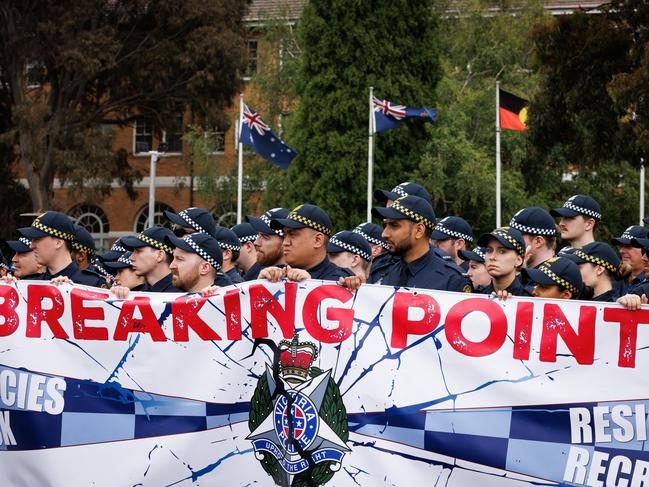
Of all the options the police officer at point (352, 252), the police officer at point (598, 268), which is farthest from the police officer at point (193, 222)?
the police officer at point (598, 268)

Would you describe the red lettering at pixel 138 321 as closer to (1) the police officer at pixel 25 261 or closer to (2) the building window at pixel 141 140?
(1) the police officer at pixel 25 261

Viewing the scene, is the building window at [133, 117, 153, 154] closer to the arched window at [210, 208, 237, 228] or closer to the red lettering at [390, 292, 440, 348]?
the arched window at [210, 208, 237, 228]

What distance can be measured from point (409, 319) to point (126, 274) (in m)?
3.01

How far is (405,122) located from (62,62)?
9061mm

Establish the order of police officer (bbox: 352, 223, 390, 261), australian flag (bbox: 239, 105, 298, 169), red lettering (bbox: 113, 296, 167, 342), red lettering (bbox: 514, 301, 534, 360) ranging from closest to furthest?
red lettering (bbox: 514, 301, 534, 360)
red lettering (bbox: 113, 296, 167, 342)
police officer (bbox: 352, 223, 390, 261)
australian flag (bbox: 239, 105, 298, 169)

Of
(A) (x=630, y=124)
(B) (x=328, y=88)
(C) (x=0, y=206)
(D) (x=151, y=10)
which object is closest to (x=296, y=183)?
(B) (x=328, y=88)

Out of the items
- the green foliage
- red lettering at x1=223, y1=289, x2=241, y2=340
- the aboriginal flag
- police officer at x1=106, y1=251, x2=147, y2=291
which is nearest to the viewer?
red lettering at x1=223, y1=289, x2=241, y2=340

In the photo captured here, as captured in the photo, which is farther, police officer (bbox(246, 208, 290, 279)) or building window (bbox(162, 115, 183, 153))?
building window (bbox(162, 115, 183, 153))

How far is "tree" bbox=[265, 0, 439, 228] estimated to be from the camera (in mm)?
29969

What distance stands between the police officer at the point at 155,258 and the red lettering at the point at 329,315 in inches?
63.3

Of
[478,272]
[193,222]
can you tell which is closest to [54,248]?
[193,222]

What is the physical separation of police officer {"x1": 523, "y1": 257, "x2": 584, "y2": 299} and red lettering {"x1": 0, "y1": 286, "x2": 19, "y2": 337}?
10.6 ft

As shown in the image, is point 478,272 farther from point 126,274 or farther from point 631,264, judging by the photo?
point 126,274

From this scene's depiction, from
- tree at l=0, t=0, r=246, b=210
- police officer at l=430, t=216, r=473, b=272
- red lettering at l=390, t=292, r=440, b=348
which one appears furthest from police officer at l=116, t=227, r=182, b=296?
tree at l=0, t=0, r=246, b=210
